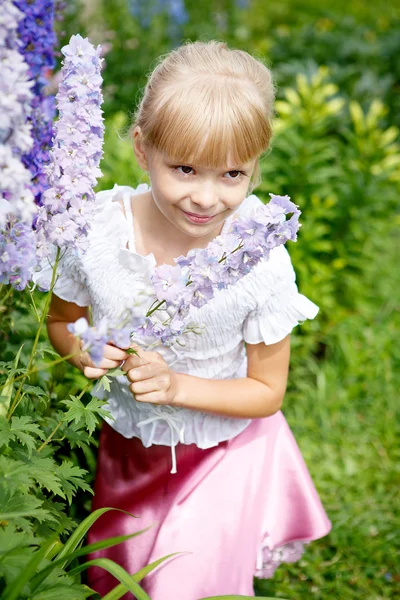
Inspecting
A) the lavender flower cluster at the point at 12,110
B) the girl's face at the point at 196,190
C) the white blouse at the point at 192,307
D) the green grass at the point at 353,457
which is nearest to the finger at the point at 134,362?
the white blouse at the point at 192,307

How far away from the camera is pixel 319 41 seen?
225 inches

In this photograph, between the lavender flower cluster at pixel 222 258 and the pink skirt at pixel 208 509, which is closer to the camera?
the lavender flower cluster at pixel 222 258

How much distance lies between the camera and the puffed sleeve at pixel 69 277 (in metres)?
1.88

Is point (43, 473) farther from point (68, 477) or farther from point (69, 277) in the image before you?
point (69, 277)

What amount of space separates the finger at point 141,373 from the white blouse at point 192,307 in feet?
0.77

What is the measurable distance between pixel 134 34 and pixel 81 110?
12.1ft

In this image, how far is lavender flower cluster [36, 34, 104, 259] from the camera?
4.42 ft

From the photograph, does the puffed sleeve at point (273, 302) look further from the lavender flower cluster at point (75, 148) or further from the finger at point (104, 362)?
the lavender flower cluster at point (75, 148)

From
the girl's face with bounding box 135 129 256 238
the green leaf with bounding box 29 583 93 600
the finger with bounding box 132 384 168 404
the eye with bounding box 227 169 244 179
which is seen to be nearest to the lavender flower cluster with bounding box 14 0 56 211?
the girl's face with bounding box 135 129 256 238

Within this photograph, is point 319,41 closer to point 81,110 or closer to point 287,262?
point 287,262

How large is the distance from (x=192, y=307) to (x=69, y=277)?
337 millimetres

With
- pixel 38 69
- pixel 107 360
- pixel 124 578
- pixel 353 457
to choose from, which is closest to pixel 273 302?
pixel 107 360

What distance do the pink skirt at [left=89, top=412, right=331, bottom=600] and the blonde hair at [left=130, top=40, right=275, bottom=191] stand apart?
83 cm

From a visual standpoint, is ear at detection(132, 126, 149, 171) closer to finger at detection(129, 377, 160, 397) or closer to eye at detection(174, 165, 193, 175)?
eye at detection(174, 165, 193, 175)
